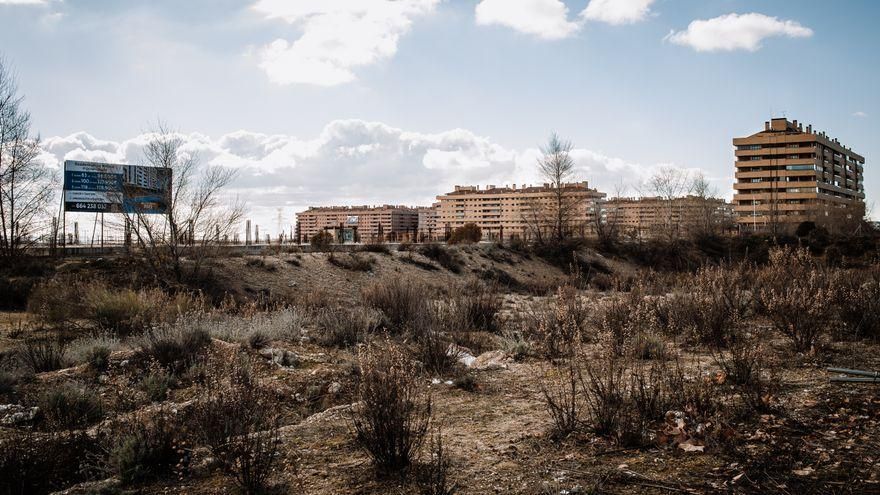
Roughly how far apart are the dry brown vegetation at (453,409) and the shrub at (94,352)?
0.11 ft

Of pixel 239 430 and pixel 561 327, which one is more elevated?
pixel 561 327

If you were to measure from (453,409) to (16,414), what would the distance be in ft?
14.8

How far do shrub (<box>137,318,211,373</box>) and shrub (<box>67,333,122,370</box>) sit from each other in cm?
43

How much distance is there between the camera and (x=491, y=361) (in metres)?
8.12

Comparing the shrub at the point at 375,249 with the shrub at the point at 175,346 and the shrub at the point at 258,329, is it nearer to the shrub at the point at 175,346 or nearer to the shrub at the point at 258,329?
the shrub at the point at 258,329

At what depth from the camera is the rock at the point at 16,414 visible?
19.5 feet

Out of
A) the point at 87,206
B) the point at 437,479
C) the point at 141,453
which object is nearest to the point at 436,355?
the point at 141,453

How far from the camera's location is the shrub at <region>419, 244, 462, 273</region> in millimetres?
28750

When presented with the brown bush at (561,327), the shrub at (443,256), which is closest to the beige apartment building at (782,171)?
the shrub at (443,256)

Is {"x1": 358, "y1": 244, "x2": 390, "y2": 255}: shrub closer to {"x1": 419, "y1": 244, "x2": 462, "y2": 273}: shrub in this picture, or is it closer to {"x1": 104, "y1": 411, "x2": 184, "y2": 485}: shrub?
Result: {"x1": 419, "y1": 244, "x2": 462, "y2": 273}: shrub

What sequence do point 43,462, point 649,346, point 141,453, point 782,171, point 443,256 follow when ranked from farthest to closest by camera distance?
point 782,171 < point 443,256 < point 649,346 < point 43,462 < point 141,453

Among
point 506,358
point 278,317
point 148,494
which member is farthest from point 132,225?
point 148,494

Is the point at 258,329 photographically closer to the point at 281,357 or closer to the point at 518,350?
the point at 281,357

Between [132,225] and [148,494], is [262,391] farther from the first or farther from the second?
[132,225]
